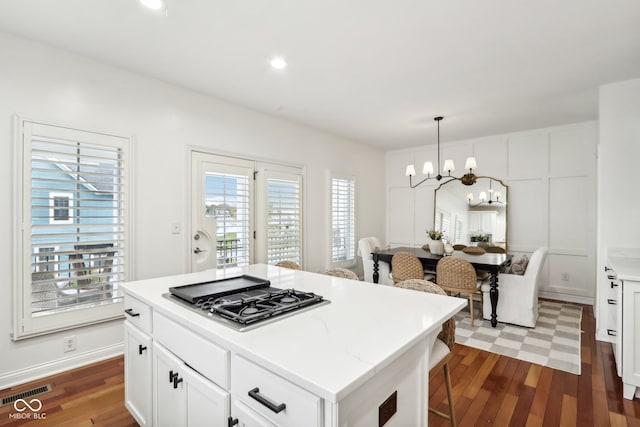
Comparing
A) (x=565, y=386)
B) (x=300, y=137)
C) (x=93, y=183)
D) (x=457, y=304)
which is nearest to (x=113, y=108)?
(x=93, y=183)

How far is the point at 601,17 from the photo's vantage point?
2.13 metres

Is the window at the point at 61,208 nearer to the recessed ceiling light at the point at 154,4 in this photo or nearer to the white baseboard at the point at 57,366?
the white baseboard at the point at 57,366

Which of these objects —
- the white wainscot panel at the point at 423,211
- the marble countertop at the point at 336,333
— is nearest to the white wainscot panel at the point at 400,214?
the white wainscot panel at the point at 423,211

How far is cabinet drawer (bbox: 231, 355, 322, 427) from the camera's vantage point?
0.86m

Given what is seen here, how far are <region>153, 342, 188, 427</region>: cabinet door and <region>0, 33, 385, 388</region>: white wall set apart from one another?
1635mm

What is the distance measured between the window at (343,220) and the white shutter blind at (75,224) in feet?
9.94

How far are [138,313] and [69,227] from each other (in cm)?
134

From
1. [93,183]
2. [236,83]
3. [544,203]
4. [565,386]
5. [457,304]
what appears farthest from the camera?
[544,203]

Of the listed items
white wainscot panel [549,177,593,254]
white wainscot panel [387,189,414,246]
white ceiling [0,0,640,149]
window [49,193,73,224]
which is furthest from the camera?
white wainscot panel [387,189,414,246]

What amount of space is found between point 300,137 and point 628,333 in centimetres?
395

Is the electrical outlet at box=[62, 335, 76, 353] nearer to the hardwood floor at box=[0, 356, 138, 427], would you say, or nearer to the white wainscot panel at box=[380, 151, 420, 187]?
the hardwood floor at box=[0, 356, 138, 427]

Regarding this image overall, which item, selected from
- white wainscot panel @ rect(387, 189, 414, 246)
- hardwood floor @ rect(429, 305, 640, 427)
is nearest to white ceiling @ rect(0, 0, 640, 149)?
white wainscot panel @ rect(387, 189, 414, 246)

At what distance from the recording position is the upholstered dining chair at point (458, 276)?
11.8 feet

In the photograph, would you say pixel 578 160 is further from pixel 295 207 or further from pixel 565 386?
pixel 295 207
